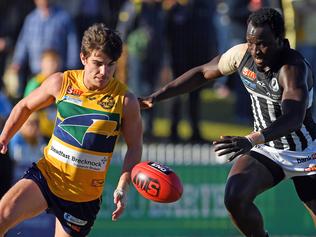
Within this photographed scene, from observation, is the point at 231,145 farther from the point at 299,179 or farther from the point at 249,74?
the point at 299,179

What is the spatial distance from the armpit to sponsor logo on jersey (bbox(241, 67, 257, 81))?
0.49 ft

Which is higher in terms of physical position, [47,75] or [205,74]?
[205,74]

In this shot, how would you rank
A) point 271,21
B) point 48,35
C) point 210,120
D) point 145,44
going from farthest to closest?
1. point 210,120
2. point 145,44
3. point 48,35
4. point 271,21

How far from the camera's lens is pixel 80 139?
8.62m

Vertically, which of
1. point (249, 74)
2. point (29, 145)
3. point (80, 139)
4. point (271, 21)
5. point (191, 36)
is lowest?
point (29, 145)

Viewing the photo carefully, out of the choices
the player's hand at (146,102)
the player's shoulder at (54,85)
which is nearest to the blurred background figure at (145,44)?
the player's hand at (146,102)

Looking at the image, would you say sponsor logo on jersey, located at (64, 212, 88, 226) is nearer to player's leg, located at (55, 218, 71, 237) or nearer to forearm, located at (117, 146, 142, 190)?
player's leg, located at (55, 218, 71, 237)

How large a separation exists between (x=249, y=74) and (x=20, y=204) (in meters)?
2.19

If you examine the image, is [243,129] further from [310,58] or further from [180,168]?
[180,168]

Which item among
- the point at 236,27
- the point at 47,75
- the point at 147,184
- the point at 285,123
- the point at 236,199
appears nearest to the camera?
the point at 285,123

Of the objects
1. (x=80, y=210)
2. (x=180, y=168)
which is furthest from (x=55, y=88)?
(x=180, y=168)

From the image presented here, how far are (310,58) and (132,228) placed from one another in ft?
14.1

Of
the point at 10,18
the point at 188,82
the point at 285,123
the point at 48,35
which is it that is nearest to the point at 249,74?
the point at 188,82

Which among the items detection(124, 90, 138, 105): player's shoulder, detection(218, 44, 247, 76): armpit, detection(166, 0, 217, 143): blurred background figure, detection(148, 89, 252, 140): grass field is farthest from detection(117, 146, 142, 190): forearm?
detection(148, 89, 252, 140): grass field
